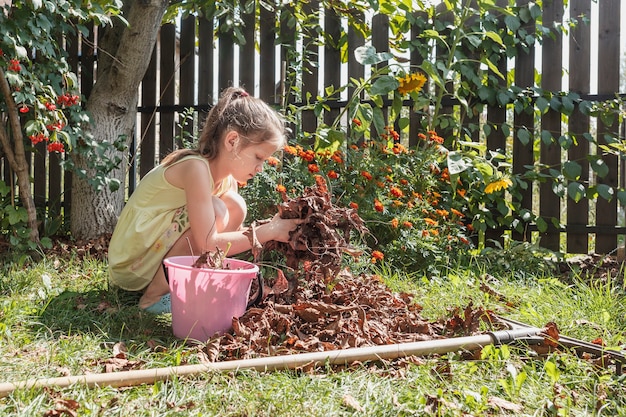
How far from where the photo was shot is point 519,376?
5.59 ft

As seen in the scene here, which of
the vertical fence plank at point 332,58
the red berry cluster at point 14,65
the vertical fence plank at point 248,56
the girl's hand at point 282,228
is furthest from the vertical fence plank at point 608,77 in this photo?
the red berry cluster at point 14,65

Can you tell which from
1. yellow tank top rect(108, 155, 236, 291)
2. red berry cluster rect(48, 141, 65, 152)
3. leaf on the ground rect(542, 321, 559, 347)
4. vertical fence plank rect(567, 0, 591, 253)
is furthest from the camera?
vertical fence plank rect(567, 0, 591, 253)

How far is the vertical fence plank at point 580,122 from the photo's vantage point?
13.5ft

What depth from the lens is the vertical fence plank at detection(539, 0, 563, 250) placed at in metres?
4.15

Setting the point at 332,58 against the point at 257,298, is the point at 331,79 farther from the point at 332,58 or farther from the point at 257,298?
the point at 257,298

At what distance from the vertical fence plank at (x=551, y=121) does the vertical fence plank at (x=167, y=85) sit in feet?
9.38

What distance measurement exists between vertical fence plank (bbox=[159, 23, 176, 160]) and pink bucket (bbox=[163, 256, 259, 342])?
3.06 m

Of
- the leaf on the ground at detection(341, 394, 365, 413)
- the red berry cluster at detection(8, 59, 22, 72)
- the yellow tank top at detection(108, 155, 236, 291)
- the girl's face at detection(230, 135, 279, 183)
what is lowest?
the leaf on the ground at detection(341, 394, 365, 413)

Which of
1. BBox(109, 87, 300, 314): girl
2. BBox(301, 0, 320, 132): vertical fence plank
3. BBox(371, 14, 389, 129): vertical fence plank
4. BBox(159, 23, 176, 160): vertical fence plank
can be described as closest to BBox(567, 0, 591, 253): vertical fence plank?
BBox(371, 14, 389, 129): vertical fence plank

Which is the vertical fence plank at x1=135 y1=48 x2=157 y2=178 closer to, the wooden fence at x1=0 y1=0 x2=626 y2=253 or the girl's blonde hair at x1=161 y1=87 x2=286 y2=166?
the wooden fence at x1=0 y1=0 x2=626 y2=253

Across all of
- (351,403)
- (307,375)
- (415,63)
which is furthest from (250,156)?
(415,63)

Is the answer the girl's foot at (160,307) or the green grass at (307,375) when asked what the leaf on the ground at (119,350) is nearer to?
the green grass at (307,375)

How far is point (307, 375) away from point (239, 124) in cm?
116

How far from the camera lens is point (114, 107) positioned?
4.23 metres
